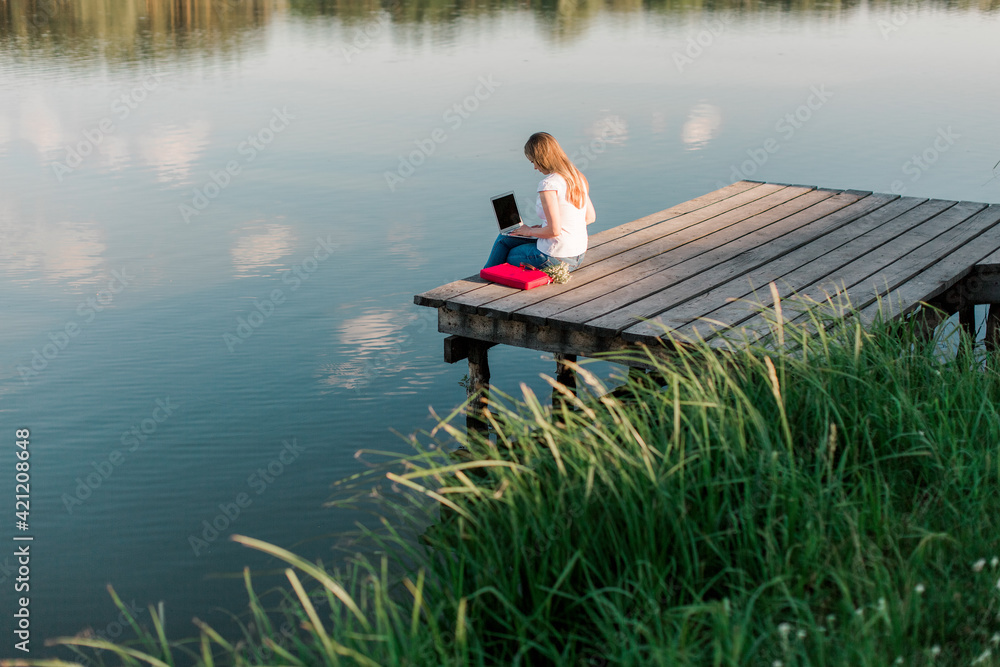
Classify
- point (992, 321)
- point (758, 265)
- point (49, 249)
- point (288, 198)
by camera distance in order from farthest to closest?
point (288, 198) → point (49, 249) → point (992, 321) → point (758, 265)

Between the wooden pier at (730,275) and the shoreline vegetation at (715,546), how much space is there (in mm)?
1098

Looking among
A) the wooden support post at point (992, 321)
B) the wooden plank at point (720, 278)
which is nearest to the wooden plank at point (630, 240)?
the wooden plank at point (720, 278)

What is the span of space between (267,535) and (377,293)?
14.5ft

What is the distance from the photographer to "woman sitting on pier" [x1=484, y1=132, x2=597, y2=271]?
6.86 m

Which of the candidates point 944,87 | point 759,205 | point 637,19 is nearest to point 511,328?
point 759,205

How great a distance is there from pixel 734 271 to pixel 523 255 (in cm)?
145

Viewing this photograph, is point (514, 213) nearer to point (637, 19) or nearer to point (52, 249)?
point (52, 249)

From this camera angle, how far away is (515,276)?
6.94m

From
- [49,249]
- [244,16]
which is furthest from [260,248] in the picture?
[244,16]

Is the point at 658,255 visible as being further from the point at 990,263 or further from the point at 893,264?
the point at 990,263

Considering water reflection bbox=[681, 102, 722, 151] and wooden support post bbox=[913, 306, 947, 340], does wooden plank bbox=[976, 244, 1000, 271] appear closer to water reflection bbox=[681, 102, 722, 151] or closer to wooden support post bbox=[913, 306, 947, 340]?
wooden support post bbox=[913, 306, 947, 340]

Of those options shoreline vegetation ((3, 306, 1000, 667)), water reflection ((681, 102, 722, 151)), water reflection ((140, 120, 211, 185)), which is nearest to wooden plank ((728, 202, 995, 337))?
shoreline vegetation ((3, 306, 1000, 667))

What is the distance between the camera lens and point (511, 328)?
659cm

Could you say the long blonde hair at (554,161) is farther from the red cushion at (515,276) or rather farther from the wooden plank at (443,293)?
the wooden plank at (443,293)
